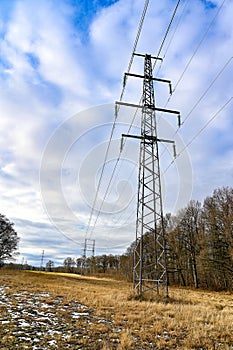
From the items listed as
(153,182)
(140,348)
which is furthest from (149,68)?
(140,348)

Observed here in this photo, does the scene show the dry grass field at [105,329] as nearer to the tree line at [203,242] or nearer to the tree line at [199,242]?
the tree line at [199,242]

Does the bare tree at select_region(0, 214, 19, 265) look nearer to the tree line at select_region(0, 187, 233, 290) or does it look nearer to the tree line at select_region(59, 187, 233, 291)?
the tree line at select_region(0, 187, 233, 290)

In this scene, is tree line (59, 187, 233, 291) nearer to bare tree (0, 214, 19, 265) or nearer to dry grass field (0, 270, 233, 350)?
dry grass field (0, 270, 233, 350)

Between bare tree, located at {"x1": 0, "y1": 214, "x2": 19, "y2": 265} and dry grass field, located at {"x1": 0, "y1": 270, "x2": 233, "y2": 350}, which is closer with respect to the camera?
dry grass field, located at {"x1": 0, "y1": 270, "x2": 233, "y2": 350}

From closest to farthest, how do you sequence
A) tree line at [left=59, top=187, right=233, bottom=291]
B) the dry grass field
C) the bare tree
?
the dry grass field → tree line at [left=59, top=187, right=233, bottom=291] → the bare tree

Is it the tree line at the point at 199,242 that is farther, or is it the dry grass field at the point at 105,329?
the tree line at the point at 199,242

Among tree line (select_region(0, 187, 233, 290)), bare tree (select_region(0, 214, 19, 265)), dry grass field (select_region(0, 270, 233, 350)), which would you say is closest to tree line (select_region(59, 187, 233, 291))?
tree line (select_region(0, 187, 233, 290))

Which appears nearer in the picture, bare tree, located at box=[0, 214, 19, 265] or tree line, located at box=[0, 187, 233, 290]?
tree line, located at box=[0, 187, 233, 290]

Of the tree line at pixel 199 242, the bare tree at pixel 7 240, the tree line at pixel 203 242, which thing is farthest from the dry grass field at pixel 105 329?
the bare tree at pixel 7 240

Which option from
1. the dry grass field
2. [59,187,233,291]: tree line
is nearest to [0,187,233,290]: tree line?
[59,187,233,291]: tree line

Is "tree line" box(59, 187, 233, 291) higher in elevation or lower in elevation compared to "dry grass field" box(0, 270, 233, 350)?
higher

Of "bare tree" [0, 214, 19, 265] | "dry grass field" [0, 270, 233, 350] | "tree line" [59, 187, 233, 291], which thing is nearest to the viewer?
"dry grass field" [0, 270, 233, 350]

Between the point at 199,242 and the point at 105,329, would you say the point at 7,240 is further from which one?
the point at 105,329

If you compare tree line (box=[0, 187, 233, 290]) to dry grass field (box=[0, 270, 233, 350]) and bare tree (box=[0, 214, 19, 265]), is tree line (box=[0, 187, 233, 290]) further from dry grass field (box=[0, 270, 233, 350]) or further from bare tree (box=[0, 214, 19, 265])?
dry grass field (box=[0, 270, 233, 350])
